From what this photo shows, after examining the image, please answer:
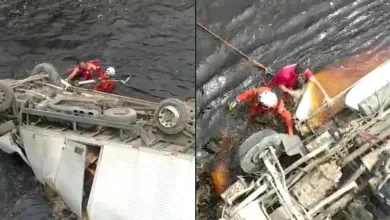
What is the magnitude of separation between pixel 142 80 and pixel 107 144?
0.86 feet

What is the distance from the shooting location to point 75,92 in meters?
1.98

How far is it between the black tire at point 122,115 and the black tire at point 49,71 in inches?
13.4

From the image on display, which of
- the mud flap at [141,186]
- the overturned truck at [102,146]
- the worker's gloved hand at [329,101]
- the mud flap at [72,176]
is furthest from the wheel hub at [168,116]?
the worker's gloved hand at [329,101]


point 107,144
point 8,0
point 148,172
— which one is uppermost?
point 8,0

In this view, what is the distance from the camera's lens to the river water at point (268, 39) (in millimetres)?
1559

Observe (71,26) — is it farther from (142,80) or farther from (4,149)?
(4,149)

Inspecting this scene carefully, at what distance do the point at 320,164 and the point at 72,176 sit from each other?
89 cm

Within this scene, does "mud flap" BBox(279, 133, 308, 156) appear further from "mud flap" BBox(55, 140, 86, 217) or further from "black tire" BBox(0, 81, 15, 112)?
"black tire" BBox(0, 81, 15, 112)

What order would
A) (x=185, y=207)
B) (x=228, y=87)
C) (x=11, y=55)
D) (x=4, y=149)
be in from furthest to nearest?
(x=4, y=149)
(x=11, y=55)
(x=228, y=87)
(x=185, y=207)

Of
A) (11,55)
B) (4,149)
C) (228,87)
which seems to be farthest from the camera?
(4,149)

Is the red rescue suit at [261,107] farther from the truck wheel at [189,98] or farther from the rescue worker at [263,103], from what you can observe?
the truck wheel at [189,98]

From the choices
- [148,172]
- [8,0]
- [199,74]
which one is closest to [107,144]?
[148,172]

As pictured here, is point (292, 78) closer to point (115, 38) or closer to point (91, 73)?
point (115, 38)

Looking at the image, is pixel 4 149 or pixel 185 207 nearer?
pixel 185 207
